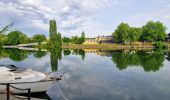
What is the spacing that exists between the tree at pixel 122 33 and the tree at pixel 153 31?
1281cm

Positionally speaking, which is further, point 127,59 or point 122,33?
point 122,33

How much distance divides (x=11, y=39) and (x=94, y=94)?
149255 mm

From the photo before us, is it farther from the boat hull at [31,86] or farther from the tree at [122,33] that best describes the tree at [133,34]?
the boat hull at [31,86]

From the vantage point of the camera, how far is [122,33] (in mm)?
141000

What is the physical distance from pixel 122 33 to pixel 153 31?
17.6 meters

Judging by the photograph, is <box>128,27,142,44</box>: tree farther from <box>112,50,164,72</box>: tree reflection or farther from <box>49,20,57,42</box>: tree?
<box>112,50,164,72</box>: tree reflection

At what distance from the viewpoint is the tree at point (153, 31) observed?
145625mm

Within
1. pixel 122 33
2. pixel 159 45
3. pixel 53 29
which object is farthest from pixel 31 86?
pixel 122 33

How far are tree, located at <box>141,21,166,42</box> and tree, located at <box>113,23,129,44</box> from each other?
1281 cm

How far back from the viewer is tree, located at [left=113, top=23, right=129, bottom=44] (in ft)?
458

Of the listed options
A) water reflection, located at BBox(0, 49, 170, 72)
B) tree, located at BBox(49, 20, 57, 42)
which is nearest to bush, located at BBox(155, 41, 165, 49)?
tree, located at BBox(49, 20, 57, 42)

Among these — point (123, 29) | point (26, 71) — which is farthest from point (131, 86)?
point (123, 29)

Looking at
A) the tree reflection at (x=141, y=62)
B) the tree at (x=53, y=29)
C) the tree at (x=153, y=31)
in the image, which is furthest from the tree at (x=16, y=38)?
the tree reflection at (x=141, y=62)

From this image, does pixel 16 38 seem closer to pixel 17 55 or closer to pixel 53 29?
pixel 53 29
